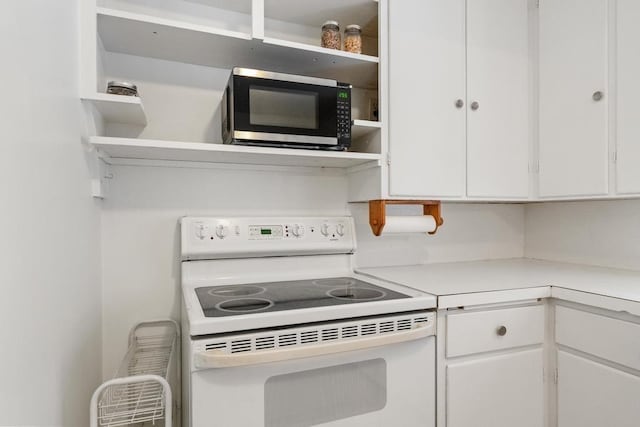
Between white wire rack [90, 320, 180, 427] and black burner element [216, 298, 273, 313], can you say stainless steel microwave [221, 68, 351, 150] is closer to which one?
black burner element [216, 298, 273, 313]

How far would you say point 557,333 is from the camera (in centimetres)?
135

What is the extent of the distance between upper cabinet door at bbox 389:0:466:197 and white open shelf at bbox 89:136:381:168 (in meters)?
0.17

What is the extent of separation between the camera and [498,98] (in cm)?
170

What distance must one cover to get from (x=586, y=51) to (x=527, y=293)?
1.09 m

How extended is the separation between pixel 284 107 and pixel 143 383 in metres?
1.07

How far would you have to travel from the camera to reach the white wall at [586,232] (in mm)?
1693

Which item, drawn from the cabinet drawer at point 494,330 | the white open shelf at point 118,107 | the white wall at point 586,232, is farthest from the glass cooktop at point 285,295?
the white wall at point 586,232

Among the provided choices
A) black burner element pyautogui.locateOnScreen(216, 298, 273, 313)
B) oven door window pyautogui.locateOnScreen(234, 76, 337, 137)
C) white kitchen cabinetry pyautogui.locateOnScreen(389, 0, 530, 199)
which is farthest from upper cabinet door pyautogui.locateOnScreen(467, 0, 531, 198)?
black burner element pyautogui.locateOnScreen(216, 298, 273, 313)

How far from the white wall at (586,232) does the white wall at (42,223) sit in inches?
87.9

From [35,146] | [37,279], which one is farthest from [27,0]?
[37,279]

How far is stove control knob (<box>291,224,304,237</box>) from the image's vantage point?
1597mm

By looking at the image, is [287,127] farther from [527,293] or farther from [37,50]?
[527,293]

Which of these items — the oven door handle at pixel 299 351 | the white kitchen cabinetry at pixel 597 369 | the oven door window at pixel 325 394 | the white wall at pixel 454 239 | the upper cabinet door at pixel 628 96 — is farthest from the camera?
the white wall at pixel 454 239

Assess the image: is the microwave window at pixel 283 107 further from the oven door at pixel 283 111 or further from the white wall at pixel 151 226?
the white wall at pixel 151 226
